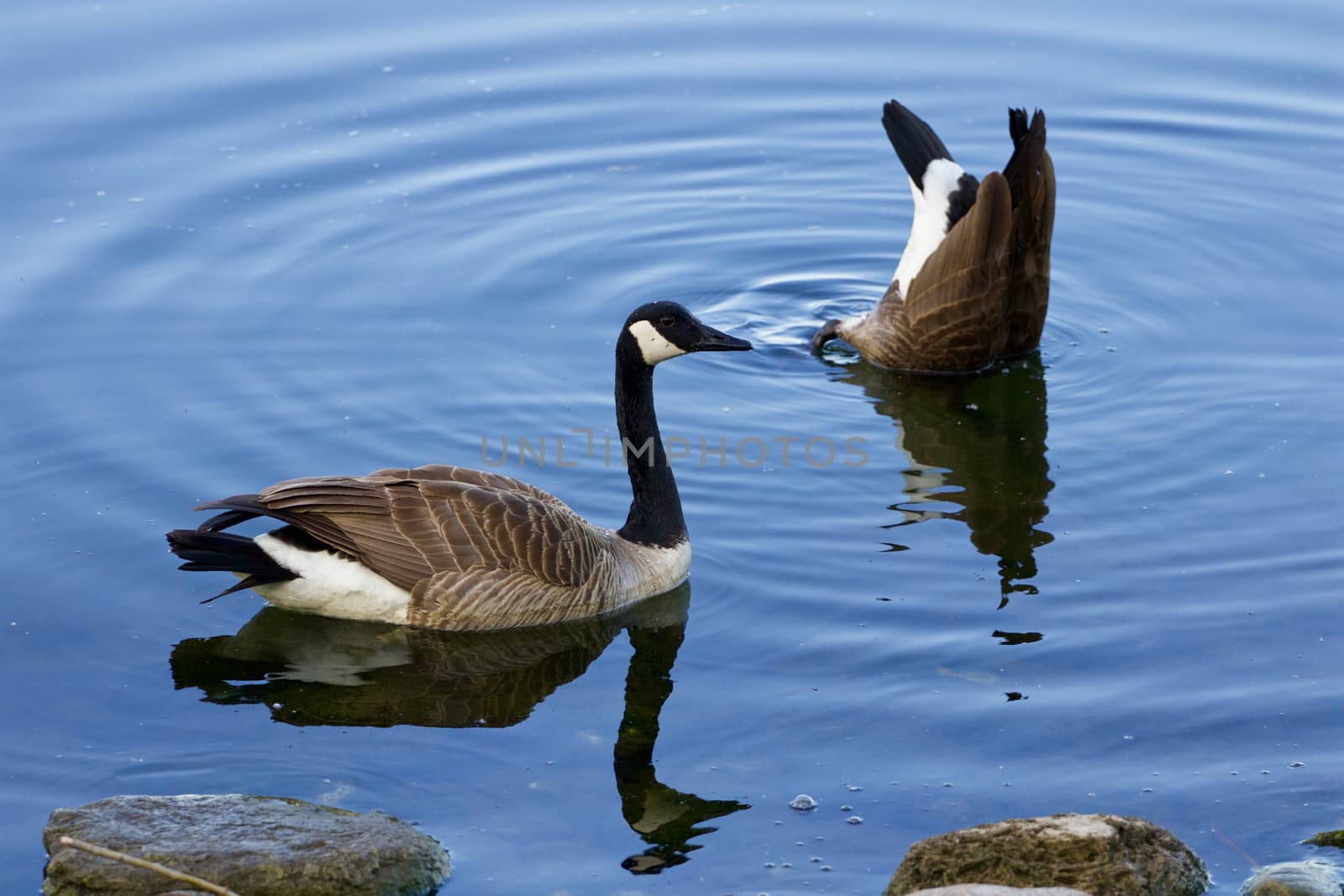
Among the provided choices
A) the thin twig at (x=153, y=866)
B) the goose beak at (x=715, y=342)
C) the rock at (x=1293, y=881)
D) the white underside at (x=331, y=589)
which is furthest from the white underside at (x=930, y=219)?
Answer: the thin twig at (x=153, y=866)

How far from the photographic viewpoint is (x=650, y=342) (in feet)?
32.6

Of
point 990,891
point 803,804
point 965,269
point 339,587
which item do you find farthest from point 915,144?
point 990,891

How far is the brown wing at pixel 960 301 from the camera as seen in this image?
12.2m

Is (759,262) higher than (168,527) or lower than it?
higher

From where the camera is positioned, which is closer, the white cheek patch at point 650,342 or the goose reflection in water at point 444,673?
the goose reflection in water at point 444,673

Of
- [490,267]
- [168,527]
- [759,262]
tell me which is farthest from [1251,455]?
[168,527]

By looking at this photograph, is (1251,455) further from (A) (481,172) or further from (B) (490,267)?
(A) (481,172)

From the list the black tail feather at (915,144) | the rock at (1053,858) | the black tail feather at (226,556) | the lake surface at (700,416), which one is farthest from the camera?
the black tail feather at (915,144)

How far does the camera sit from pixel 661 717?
839 cm

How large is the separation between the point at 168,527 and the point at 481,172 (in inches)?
247

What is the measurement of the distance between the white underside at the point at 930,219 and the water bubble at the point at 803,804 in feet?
20.2

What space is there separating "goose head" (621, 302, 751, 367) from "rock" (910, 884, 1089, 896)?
4.32 m

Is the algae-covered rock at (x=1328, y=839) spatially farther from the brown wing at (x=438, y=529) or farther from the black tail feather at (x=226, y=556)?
the black tail feather at (x=226, y=556)

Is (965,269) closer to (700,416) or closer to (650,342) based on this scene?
(700,416)
